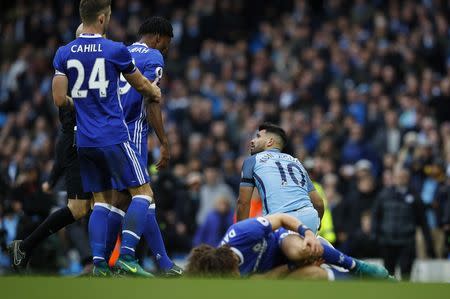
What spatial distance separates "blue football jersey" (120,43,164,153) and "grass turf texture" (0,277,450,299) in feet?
7.10

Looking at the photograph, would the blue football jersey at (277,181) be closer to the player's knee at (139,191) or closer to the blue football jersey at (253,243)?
the blue football jersey at (253,243)

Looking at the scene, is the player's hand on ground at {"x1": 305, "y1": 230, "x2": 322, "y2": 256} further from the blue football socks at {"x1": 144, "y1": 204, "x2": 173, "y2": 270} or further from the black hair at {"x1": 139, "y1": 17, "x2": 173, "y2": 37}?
the black hair at {"x1": 139, "y1": 17, "x2": 173, "y2": 37}

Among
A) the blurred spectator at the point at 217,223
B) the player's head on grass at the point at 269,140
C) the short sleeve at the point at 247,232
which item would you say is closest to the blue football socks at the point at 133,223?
the short sleeve at the point at 247,232

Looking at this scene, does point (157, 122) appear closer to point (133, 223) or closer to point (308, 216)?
point (133, 223)

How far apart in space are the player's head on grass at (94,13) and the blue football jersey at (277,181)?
2.09 meters

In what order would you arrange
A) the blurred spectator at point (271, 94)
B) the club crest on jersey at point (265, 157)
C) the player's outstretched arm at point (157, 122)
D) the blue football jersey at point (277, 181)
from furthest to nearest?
the blurred spectator at point (271, 94) < the club crest on jersey at point (265, 157) < the blue football jersey at point (277, 181) < the player's outstretched arm at point (157, 122)

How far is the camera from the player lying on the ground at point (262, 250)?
9.03 metres

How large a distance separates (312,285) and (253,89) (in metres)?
15.3

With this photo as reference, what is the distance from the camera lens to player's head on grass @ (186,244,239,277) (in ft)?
29.5

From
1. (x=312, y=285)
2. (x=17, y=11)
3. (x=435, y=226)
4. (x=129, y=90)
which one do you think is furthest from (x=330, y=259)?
(x=17, y=11)

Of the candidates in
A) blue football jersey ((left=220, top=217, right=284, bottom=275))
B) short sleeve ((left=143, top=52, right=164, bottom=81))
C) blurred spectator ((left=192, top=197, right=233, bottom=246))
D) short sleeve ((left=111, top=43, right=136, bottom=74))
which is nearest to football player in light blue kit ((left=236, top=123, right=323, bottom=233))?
blue football jersey ((left=220, top=217, right=284, bottom=275))

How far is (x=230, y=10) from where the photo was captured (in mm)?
26641

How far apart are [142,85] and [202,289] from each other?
2.79m

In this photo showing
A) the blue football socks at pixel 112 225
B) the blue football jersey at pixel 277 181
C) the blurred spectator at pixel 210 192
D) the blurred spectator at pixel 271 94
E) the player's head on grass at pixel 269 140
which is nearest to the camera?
the blue football socks at pixel 112 225
